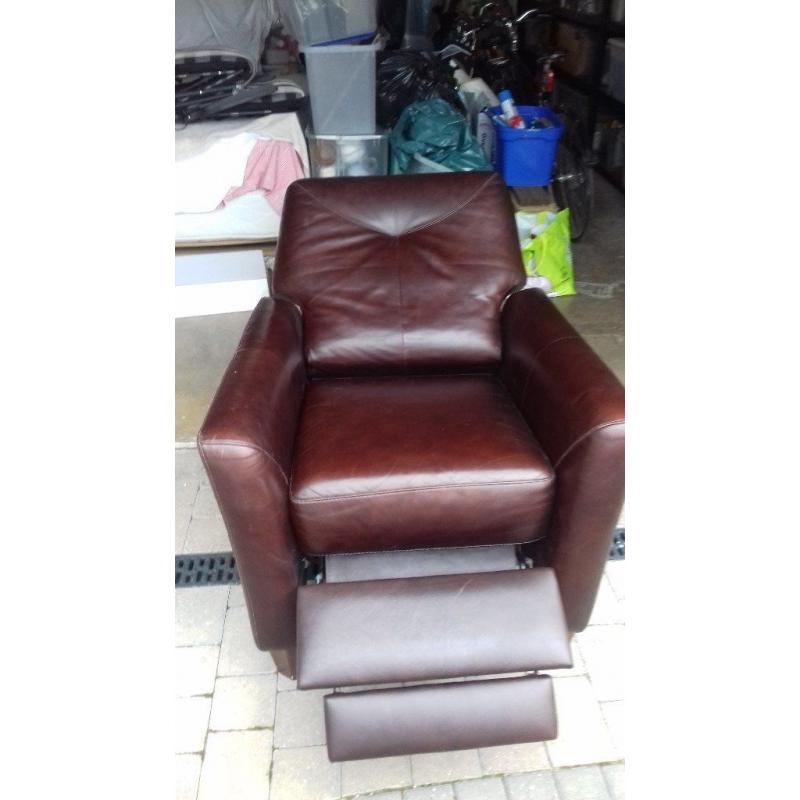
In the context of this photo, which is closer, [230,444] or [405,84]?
[230,444]

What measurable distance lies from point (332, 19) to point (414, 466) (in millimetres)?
2516

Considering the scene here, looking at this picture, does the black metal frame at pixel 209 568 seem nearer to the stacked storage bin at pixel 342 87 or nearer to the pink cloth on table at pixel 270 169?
the pink cloth on table at pixel 270 169

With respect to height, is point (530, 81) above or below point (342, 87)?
above

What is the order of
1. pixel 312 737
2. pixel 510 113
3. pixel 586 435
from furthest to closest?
1. pixel 510 113
2. pixel 312 737
3. pixel 586 435

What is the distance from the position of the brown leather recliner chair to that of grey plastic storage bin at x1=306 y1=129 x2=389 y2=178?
147 centimetres

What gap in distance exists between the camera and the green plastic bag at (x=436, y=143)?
295 cm

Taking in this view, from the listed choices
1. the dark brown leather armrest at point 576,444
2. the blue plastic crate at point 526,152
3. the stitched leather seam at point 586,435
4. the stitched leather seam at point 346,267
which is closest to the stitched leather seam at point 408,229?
the stitched leather seam at point 346,267

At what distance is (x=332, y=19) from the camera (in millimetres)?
2926

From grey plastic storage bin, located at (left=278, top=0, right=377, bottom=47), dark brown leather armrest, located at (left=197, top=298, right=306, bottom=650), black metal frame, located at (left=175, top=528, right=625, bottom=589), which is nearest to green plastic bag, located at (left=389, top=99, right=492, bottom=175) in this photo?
grey plastic storage bin, located at (left=278, top=0, right=377, bottom=47)

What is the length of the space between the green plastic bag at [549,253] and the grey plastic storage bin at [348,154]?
2.74 feet

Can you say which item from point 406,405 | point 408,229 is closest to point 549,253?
point 408,229

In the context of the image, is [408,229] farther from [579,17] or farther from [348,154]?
[579,17]

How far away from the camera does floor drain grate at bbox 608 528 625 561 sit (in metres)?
1.72
